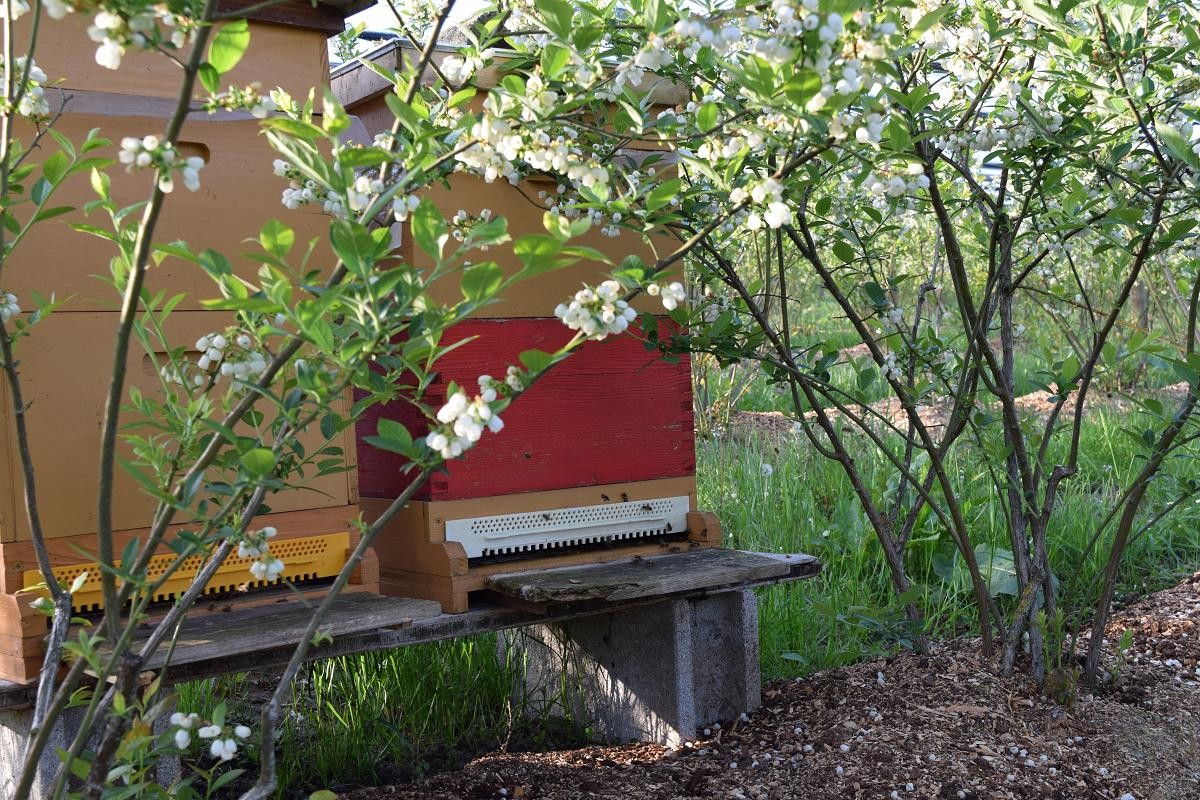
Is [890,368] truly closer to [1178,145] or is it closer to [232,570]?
[1178,145]

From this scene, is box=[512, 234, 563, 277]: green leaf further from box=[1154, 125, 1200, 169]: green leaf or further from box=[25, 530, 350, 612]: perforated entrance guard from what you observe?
box=[1154, 125, 1200, 169]: green leaf

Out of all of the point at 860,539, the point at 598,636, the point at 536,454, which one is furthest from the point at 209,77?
the point at 860,539

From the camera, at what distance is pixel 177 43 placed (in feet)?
4.33

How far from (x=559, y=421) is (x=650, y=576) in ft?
1.40

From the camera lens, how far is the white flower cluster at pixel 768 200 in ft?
5.11

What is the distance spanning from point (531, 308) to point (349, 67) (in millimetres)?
741

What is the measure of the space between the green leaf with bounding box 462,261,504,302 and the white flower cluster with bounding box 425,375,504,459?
4.1 inches

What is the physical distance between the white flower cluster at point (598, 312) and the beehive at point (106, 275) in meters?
0.88

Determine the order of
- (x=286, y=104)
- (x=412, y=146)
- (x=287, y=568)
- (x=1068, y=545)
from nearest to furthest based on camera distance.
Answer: (x=412, y=146) → (x=286, y=104) → (x=287, y=568) → (x=1068, y=545)

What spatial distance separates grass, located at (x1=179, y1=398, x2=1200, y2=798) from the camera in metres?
3.09

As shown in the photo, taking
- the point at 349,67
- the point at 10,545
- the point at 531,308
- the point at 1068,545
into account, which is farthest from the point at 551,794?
the point at 1068,545

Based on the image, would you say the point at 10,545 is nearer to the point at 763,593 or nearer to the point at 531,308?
the point at 531,308

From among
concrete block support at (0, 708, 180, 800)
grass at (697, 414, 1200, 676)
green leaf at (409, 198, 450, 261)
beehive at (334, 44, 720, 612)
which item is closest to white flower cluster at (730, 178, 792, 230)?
green leaf at (409, 198, 450, 261)

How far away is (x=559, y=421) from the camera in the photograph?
2.79 metres
